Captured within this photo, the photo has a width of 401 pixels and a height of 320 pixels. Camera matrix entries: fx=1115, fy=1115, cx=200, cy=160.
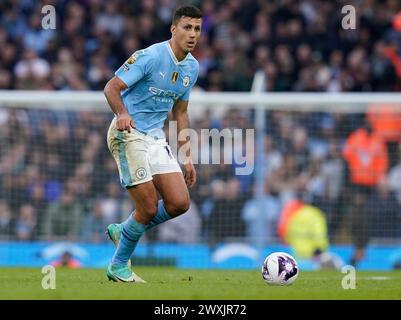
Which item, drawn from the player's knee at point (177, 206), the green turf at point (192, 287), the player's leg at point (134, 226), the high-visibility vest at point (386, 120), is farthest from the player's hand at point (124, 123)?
the high-visibility vest at point (386, 120)

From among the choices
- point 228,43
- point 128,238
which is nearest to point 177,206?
point 128,238

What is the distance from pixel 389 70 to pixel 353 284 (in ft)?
32.1

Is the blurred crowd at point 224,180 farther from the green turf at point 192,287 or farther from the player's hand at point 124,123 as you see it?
the player's hand at point 124,123

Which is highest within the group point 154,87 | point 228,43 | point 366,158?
point 228,43

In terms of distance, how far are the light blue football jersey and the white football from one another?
5.21ft

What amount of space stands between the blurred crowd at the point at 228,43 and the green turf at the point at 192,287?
7.78m

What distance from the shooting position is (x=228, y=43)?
20.3 metres

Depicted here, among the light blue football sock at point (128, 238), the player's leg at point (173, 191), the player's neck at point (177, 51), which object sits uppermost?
the player's neck at point (177, 51)

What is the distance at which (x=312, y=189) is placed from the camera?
53.9 feet

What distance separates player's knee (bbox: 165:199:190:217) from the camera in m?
10.1

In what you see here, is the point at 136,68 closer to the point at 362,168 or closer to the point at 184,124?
the point at 184,124

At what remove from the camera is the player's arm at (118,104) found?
31.7 ft

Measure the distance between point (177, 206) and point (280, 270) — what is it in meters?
1.10
